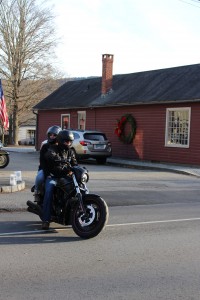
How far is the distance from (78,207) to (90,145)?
52.9ft

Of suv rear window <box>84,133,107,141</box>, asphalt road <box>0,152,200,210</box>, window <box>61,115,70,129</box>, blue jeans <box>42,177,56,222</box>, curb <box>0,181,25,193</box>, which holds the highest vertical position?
window <box>61,115,70,129</box>

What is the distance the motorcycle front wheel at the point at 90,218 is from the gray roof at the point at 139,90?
14.9 metres

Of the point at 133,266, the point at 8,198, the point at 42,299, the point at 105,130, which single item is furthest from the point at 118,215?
the point at 105,130

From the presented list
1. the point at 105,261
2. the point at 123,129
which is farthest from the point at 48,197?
the point at 123,129

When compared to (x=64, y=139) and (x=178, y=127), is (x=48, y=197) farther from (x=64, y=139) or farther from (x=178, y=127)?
(x=178, y=127)

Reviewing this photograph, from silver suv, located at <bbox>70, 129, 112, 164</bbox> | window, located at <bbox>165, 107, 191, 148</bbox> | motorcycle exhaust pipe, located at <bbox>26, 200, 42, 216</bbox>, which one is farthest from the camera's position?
silver suv, located at <bbox>70, 129, 112, 164</bbox>

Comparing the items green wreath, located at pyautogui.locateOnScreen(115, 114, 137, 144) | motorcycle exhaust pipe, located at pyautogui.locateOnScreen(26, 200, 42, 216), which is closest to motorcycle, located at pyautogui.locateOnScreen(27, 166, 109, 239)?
motorcycle exhaust pipe, located at pyautogui.locateOnScreen(26, 200, 42, 216)

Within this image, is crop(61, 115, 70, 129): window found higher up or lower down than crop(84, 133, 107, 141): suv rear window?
higher up

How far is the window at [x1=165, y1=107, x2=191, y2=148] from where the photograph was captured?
22.8 metres

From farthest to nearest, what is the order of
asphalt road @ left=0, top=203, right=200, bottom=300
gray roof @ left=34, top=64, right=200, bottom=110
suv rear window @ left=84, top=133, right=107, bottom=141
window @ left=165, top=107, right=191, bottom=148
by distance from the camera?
suv rear window @ left=84, top=133, right=107, bottom=141, gray roof @ left=34, top=64, right=200, bottom=110, window @ left=165, top=107, right=191, bottom=148, asphalt road @ left=0, top=203, right=200, bottom=300

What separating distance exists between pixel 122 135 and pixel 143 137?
175 cm

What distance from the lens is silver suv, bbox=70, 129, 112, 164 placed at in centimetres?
2341

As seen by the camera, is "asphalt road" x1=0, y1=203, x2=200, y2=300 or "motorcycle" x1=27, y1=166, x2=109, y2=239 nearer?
"asphalt road" x1=0, y1=203, x2=200, y2=300

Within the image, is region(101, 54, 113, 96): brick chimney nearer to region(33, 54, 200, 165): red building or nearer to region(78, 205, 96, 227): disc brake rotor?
region(33, 54, 200, 165): red building
